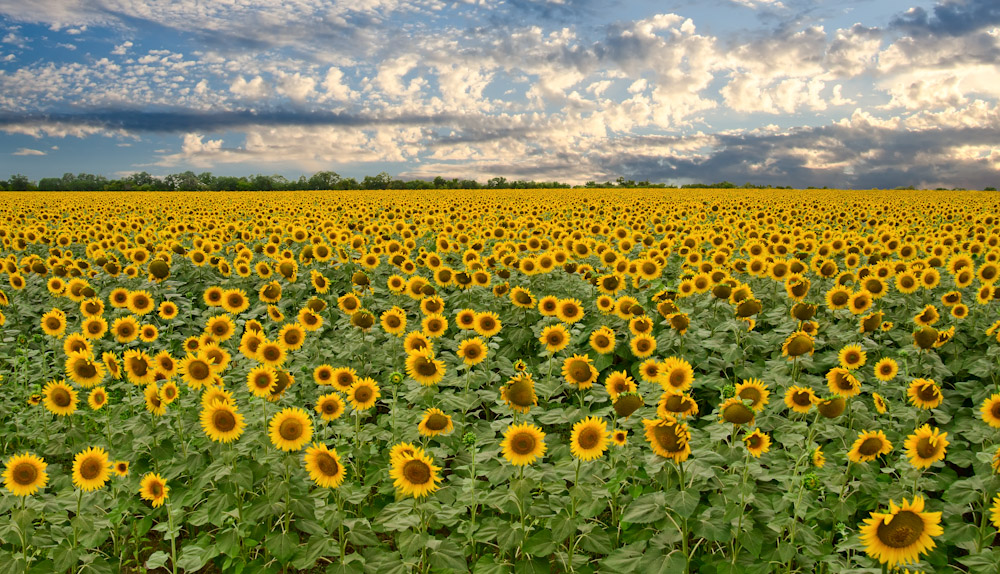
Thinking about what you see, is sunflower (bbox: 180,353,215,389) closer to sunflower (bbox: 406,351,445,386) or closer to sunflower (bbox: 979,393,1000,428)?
sunflower (bbox: 406,351,445,386)

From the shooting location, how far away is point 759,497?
14.4ft

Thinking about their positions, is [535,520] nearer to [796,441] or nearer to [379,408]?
[796,441]

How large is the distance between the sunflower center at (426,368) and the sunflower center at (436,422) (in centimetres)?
96

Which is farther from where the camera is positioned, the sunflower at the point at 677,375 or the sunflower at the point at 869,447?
the sunflower at the point at 677,375

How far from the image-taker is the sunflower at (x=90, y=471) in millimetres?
4609

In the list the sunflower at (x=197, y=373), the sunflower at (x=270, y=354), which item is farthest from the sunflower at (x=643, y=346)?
the sunflower at (x=197, y=373)

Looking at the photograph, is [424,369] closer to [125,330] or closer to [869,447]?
[869,447]

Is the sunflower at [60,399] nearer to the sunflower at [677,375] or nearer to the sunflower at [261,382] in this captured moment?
the sunflower at [261,382]

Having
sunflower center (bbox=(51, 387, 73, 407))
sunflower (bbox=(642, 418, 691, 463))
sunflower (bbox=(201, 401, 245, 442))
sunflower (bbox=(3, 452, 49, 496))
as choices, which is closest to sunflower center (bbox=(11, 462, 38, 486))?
sunflower (bbox=(3, 452, 49, 496))

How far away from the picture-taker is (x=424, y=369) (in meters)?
5.65

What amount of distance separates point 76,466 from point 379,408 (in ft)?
11.7

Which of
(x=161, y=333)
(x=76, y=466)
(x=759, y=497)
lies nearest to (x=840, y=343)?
(x=759, y=497)

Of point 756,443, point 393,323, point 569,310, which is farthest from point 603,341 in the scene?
point 393,323

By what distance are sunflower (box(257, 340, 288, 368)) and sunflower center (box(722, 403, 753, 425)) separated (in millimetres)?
4100
